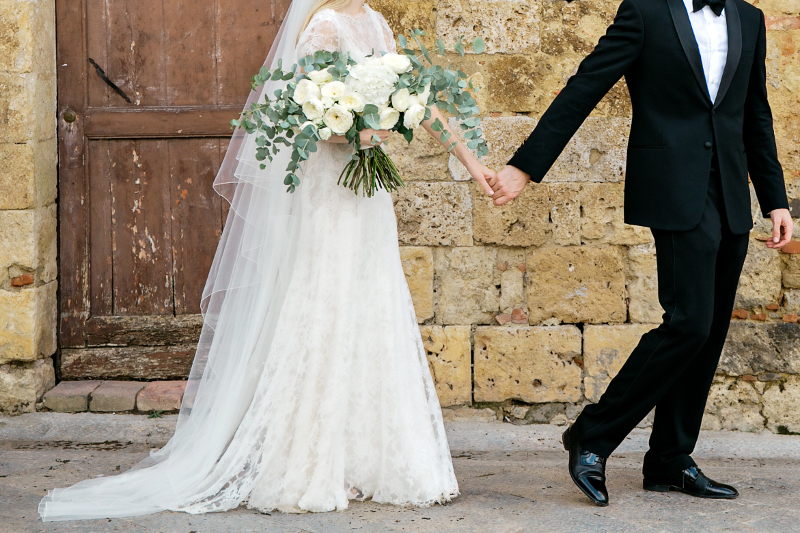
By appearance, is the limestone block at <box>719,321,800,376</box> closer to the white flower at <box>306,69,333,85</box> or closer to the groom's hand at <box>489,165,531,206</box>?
the groom's hand at <box>489,165,531,206</box>

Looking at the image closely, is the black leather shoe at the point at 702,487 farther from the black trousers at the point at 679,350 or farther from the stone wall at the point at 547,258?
the stone wall at the point at 547,258

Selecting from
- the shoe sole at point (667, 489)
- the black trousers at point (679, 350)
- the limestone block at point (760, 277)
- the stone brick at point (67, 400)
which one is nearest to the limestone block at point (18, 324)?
the stone brick at point (67, 400)

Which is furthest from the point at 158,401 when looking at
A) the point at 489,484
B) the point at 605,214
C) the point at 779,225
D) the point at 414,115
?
A: the point at 779,225

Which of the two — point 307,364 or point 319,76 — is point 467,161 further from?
point 307,364

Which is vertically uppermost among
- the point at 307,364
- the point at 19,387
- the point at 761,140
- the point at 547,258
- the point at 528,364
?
the point at 761,140

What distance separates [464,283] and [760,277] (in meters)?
1.49

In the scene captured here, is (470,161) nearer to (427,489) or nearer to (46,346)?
(427,489)

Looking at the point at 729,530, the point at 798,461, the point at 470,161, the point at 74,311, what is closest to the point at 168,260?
the point at 74,311

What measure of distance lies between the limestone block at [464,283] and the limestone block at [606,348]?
1.77 ft

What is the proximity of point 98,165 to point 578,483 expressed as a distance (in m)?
2.99

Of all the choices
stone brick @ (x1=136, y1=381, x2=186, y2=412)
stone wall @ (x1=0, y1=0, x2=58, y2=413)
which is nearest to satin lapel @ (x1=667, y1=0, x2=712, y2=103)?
stone brick @ (x1=136, y1=381, x2=186, y2=412)

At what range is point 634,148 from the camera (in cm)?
294

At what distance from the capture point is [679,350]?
2.82 metres

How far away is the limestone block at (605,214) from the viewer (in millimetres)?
4008
